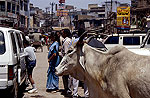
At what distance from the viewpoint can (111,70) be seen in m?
3.76

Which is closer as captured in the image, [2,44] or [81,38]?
[81,38]

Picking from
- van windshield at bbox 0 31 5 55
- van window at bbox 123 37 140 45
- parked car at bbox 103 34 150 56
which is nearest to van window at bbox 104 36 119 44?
parked car at bbox 103 34 150 56

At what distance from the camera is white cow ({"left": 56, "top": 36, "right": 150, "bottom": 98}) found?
338cm

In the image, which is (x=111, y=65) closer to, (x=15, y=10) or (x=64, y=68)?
(x=64, y=68)

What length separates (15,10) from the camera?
2044 inches

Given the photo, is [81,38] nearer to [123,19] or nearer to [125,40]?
[125,40]

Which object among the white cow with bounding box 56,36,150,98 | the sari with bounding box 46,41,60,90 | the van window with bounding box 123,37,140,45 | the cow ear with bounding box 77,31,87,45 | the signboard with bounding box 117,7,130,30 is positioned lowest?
the sari with bounding box 46,41,60,90

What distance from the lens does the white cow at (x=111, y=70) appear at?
3.38 meters

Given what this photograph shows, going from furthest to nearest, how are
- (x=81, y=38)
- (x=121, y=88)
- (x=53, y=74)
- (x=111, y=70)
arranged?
(x=53, y=74) < (x=81, y=38) < (x=111, y=70) < (x=121, y=88)

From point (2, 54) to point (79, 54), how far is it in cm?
297

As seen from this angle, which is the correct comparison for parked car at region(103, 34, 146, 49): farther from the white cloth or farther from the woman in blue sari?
the white cloth

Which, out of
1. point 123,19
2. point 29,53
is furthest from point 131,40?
Answer: point 123,19

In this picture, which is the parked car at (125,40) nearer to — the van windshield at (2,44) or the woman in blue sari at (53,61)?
the woman in blue sari at (53,61)

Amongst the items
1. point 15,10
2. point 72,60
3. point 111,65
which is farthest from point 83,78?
point 15,10
